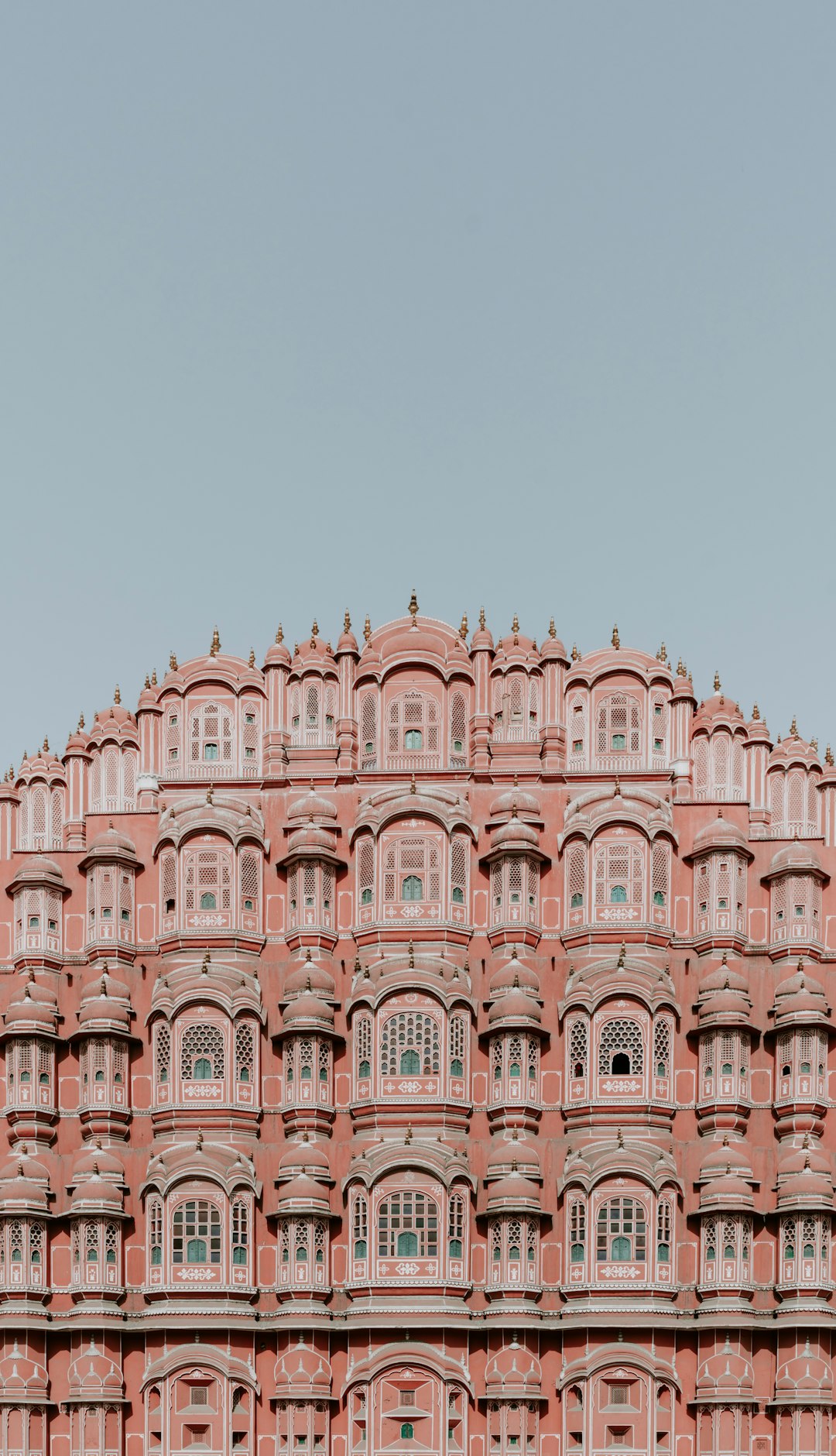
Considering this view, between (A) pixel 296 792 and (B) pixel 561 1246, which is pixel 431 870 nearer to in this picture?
(A) pixel 296 792

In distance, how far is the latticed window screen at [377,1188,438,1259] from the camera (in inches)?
2388

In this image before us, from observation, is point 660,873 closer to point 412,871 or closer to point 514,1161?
point 412,871

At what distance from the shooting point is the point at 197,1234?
201 feet

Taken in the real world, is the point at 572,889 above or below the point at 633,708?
below

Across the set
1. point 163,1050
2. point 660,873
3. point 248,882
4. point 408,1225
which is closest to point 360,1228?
point 408,1225

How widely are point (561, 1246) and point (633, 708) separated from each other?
1473 centimetres

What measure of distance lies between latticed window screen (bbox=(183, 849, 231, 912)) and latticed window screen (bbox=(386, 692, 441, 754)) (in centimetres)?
563

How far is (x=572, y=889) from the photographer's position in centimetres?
6372

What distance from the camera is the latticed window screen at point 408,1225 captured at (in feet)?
199

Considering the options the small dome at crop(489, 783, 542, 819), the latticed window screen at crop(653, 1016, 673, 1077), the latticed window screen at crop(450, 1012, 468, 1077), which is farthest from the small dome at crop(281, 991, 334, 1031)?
the latticed window screen at crop(653, 1016, 673, 1077)

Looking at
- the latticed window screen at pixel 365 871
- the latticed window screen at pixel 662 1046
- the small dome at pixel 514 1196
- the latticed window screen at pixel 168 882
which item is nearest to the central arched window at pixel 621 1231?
the small dome at pixel 514 1196

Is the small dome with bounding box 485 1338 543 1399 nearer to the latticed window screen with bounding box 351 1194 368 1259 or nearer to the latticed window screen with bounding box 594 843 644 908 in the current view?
the latticed window screen with bounding box 351 1194 368 1259

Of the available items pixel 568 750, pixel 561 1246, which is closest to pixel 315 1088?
pixel 561 1246

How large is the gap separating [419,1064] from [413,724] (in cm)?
958
